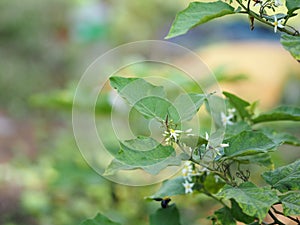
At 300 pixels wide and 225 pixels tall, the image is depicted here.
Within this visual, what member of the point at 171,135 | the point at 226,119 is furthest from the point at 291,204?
the point at 226,119

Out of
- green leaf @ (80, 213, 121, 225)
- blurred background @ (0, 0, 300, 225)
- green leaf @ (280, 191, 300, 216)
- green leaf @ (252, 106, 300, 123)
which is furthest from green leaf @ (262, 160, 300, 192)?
blurred background @ (0, 0, 300, 225)

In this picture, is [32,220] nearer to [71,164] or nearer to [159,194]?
[71,164]

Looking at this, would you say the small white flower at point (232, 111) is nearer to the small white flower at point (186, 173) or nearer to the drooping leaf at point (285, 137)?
the drooping leaf at point (285, 137)

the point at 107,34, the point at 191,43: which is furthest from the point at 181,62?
the point at 191,43

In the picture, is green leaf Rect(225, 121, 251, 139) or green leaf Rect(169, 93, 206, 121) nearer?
green leaf Rect(169, 93, 206, 121)

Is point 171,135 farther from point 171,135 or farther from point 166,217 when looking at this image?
point 166,217

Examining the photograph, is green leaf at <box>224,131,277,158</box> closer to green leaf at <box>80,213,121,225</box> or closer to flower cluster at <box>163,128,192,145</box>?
flower cluster at <box>163,128,192,145</box>

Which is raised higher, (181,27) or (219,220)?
(181,27)

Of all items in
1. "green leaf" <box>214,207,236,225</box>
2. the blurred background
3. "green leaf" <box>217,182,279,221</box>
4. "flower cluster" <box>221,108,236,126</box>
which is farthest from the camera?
the blurred background
